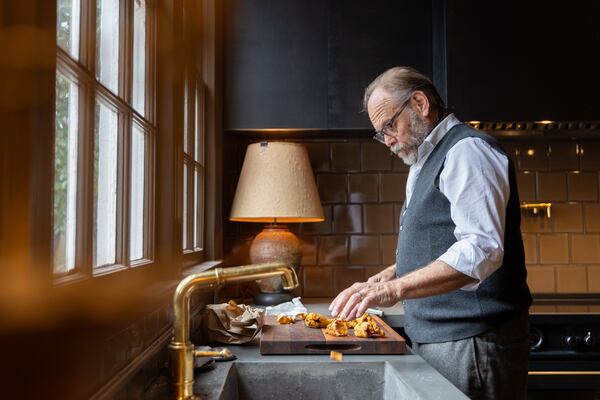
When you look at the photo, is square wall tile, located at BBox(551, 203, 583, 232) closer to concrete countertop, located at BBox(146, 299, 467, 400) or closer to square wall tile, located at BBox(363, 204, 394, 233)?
square wall tile, located at BBox(363, 204, 394, 233)

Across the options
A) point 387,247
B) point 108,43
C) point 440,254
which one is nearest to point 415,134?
point 440,254

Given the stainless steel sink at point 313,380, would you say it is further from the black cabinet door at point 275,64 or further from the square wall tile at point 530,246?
the square wall tile at point 530,246

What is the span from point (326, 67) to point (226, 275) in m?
1.69

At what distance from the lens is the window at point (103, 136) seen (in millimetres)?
841

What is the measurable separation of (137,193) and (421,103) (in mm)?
844

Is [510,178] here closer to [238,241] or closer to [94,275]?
[94,275]

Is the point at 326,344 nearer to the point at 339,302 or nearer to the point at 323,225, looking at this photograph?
the point at 339,302

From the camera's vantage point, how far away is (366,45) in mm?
2471

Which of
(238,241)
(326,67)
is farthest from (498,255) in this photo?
(238,241)

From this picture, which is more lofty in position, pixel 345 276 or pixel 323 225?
pixel 323 225

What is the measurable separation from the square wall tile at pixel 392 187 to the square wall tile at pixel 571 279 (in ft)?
2.74

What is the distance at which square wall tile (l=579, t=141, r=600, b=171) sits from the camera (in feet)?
8.97

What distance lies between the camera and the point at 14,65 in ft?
1.81

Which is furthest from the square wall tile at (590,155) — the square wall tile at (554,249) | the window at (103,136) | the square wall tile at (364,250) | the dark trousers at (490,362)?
the window at (103,136)
